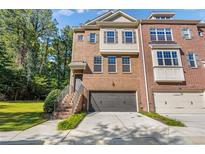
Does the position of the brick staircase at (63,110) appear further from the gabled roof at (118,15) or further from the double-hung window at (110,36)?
the gabled roof at (118,15)

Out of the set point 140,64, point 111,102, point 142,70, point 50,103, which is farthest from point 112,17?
point 50,103

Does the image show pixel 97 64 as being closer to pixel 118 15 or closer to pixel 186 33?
pixel 118 15

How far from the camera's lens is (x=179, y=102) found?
12.9m

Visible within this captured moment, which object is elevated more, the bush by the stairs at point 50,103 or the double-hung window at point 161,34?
the double-hung window at point 161,34

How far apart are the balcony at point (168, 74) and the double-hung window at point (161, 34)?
10.9ft

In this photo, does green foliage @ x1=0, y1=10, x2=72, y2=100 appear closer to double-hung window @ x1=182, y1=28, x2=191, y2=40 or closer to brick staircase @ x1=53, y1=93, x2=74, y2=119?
→ brick staircase @ x1=53, y1=93, x2=74, y2=119

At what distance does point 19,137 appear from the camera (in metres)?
5.82

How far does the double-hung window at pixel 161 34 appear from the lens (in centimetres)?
1458

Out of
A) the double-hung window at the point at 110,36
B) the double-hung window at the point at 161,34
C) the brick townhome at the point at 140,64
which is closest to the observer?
the brick townhome at the point at 140,64

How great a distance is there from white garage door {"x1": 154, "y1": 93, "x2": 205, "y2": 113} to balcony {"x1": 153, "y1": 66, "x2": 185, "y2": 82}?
134 centimetres

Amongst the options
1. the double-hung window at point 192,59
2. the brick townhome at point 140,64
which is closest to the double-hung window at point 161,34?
the brick townhome at point 140,64
